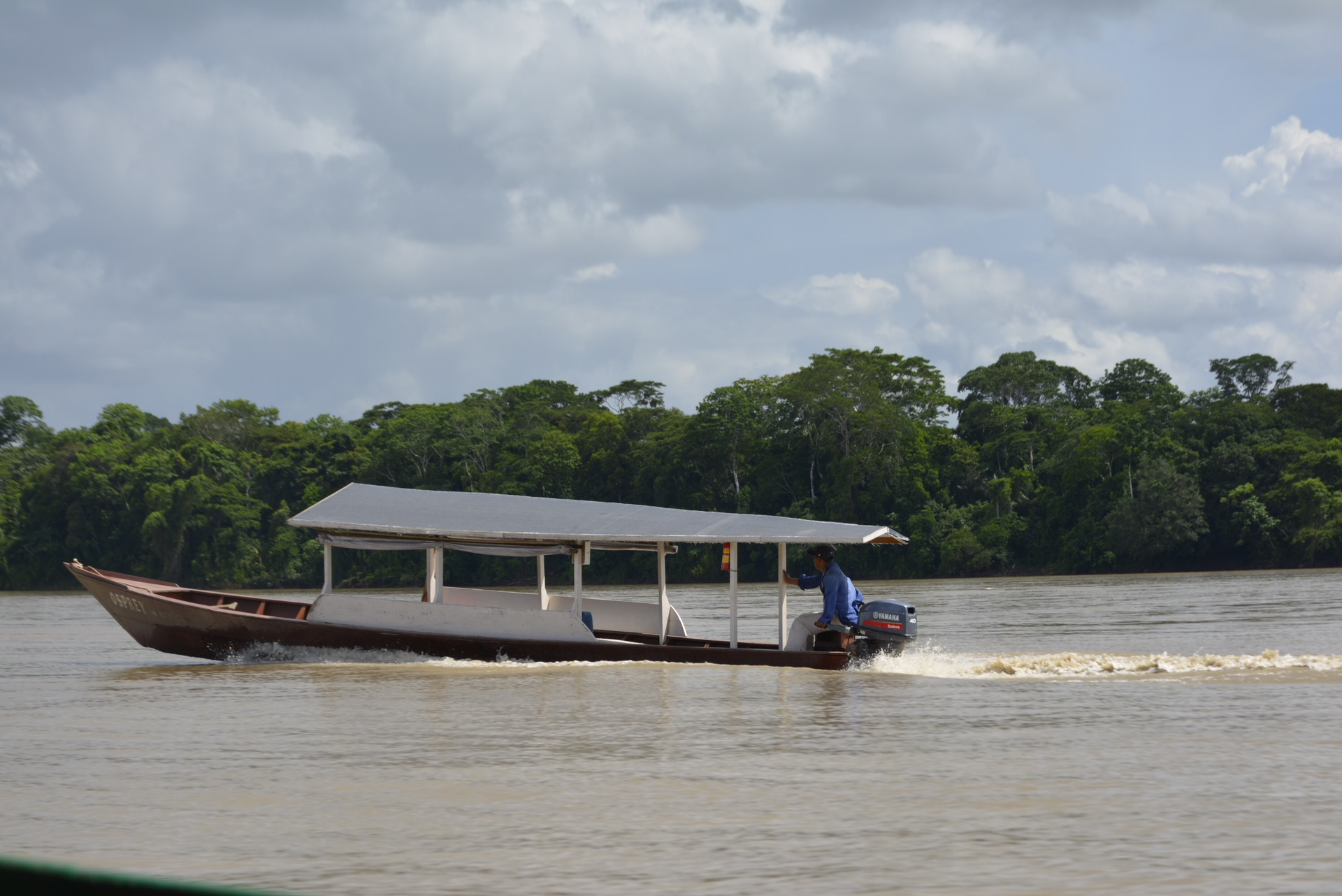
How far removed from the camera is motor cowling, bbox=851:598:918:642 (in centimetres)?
1413

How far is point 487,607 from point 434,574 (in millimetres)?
831

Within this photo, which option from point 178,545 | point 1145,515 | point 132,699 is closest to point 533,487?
point 178,545

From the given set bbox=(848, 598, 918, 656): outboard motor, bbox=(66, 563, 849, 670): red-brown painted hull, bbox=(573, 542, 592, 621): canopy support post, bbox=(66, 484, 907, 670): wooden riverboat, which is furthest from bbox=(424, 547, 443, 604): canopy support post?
bbox=(848, 598, 918, 656): outboard motor

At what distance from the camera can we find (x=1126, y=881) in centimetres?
571

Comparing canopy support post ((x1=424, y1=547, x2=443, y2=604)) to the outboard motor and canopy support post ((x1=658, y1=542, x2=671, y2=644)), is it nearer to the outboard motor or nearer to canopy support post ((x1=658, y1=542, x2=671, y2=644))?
canopy support post ((x1=658, y1=542, x2=671, y2=644))

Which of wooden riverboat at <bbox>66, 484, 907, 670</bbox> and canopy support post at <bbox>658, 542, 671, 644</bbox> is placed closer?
wooden riverboat at <bbox>66, 484, 907, 670</bbox>

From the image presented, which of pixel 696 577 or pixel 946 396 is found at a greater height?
pixel 946 396

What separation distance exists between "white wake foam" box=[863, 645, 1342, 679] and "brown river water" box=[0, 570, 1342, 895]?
6 cm

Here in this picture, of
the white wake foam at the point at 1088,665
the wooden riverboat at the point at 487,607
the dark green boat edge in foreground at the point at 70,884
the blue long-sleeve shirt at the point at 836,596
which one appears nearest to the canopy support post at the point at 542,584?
the wooden riverboat at the point at 487,607

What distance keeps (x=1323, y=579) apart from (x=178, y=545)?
5171cm

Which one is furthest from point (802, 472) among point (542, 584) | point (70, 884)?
point (70, 884)

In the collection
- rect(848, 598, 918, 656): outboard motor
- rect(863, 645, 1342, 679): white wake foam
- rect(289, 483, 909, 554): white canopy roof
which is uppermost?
rect(289, 483, 909, 554): white canopy roof

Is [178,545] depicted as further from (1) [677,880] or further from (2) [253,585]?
(1) [677,880]

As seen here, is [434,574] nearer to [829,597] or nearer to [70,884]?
[829,597]
